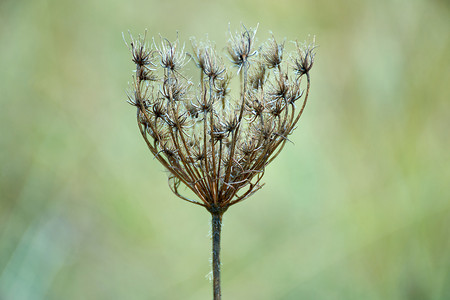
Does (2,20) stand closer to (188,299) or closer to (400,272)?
(188,299)

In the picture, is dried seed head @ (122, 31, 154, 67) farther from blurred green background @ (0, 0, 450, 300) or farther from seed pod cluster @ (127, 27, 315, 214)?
blurred green background @ (0, 0, 450, 300)

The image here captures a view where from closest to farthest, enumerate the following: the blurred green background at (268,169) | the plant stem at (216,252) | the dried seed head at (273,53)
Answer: the plant stem at (216,252), the dried seed head at (273,53), the blurred green background at (268,169)

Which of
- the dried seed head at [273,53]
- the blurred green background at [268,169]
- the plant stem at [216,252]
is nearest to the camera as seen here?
the plant stem at [216,252]

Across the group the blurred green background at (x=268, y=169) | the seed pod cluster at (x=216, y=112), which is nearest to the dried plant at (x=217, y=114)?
the seed pod cluster at (x=216, y=112)

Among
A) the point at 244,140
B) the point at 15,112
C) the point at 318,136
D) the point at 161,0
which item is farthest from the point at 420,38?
the point at 15,112

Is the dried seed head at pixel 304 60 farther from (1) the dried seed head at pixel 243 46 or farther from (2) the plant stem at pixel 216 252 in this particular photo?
(2) the plant stem at pixel 216 252

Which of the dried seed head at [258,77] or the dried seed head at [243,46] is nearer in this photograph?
the dried seed head at [243,46]

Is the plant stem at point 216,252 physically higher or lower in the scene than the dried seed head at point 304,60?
lower

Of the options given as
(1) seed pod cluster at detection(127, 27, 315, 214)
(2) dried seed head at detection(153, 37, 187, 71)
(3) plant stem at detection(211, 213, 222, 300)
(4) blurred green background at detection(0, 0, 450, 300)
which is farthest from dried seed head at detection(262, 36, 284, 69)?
(4) blurred green background at detection(0, 0, 450, 300)
